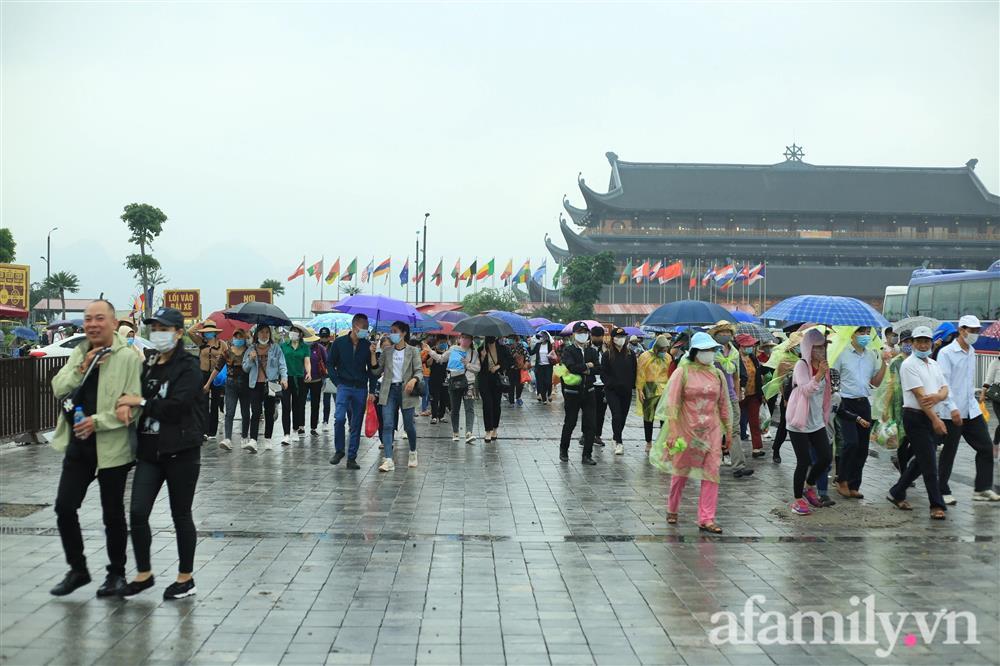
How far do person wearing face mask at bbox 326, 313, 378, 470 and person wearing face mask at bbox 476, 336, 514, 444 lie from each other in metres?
2.63

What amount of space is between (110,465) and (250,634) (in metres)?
1.41

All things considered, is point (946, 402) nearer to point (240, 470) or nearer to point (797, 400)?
point (797, 400)

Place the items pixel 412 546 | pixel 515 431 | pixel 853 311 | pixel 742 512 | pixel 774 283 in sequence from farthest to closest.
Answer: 1. pixel 774 283
2. pixel 515 431
3. pixel 853 311
4. pixel 742 512
5. pixel 412 546

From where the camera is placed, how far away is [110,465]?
5.77 m

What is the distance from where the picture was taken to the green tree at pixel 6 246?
44875 millimetres

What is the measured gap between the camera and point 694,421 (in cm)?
810

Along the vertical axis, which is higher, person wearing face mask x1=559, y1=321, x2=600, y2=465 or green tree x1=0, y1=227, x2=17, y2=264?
green tree x1=0, y1=227, x2=17, y2=264

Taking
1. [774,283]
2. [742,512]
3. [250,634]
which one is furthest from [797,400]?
[774,283]

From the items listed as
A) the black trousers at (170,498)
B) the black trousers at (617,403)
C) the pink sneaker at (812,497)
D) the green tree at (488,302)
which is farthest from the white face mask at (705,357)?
the green tree at (488,302)

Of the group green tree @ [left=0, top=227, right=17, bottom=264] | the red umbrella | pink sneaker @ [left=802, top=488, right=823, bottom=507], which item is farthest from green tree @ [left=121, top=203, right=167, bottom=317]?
pink sneaker @ [left=802, top=488, right=823, bottom=507]

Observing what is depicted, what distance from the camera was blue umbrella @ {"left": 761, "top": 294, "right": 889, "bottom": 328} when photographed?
34.0ft

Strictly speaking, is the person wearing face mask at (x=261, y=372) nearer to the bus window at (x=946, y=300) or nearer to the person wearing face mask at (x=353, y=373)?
the person wearing face mask at (x=353, y=373)

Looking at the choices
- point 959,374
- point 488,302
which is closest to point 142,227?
point 488,302

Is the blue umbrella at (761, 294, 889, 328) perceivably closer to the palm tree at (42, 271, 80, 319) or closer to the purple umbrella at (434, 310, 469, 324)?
the purple umbrella at (434, 310, 469, 324)
